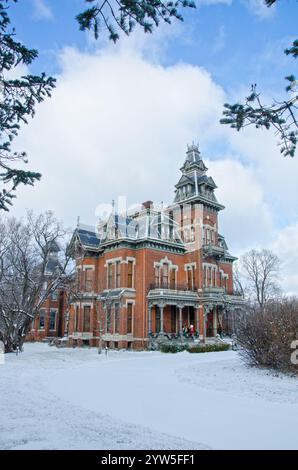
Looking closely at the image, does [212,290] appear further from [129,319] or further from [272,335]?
[272,335]

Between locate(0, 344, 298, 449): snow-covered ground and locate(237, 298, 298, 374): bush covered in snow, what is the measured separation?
1.98 ft

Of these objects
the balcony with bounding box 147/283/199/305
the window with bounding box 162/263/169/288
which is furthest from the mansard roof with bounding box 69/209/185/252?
the balcony with bounding box 147/283/199/305

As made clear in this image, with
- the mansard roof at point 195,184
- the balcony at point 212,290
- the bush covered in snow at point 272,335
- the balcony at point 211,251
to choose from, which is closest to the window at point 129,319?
the balcony at point 212,290

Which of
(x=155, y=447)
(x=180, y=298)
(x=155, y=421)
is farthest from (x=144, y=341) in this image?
(x=155, y=447)

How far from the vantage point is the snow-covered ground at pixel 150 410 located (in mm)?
6207

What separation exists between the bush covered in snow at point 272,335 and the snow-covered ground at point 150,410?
0.60 meters

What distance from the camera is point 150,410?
28.0 feet

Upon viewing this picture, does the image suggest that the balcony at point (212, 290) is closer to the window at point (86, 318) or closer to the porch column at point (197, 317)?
the porch column at point (197, 317)

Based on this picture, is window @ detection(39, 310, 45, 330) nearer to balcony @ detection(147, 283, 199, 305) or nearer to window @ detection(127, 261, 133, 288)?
window @ detection(127, 261, 133, 288)

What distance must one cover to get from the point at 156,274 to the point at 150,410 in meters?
23.2

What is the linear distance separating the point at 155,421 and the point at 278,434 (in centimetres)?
244

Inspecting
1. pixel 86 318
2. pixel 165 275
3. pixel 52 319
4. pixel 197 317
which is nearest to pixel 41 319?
pixel 52 319

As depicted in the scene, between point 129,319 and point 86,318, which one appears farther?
point 86,318

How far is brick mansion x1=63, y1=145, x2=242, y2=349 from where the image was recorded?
3014 cm
